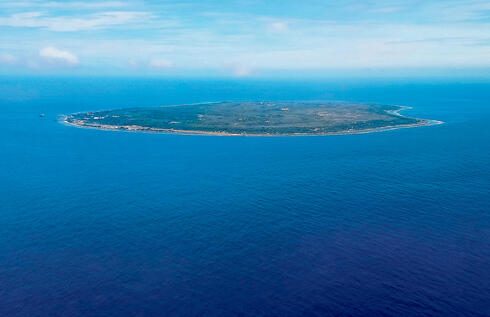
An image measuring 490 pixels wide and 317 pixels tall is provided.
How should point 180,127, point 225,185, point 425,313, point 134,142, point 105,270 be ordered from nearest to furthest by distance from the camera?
point 425,313
point 105,270
point 225,185
point 134,142
point 180,127

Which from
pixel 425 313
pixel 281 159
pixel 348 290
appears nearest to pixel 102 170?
pixel 281 159

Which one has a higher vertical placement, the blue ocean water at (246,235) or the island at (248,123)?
the island at (248,123)

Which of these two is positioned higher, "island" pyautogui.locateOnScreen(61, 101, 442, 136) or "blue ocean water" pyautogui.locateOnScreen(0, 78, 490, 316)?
"island" pyautogui.locateOnScreen(61, 101, 442, 136)

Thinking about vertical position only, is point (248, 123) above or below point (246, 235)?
above

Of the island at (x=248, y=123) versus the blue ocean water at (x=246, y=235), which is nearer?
the blue ocean water at (x=246, y=235)

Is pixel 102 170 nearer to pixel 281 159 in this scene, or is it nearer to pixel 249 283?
pixel 281 159

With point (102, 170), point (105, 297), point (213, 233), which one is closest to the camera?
point (105, 297)

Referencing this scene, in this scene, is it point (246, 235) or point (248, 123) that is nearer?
point (246, 235)

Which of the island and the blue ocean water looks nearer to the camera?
the blue ocean water
